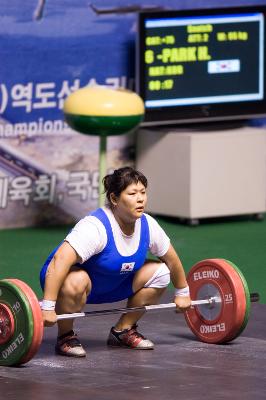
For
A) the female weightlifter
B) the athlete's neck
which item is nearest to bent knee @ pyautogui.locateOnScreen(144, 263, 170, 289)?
the female weightlifter

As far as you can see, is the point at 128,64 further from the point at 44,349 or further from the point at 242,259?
the point at 44,349

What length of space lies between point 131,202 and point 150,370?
785mm

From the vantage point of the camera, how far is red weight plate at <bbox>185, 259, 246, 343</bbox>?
21.1ft

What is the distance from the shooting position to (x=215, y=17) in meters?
10.1

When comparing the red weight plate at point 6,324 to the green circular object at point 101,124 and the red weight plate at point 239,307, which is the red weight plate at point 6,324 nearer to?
the red weight plate at point 239,307

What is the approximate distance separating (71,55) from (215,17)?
113 centimetres

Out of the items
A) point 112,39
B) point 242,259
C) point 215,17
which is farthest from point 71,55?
point 242,259

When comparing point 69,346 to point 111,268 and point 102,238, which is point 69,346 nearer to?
point 111,268

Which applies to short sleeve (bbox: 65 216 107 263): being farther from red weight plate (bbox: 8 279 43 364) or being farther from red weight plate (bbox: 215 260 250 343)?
red weight plate (bbox: 215 260 250 343)

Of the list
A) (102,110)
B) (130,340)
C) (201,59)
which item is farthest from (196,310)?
(201,59)

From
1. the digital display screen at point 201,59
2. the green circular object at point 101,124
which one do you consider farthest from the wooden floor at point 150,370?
the digital display screen at point 201,59

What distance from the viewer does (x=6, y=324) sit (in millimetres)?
6078

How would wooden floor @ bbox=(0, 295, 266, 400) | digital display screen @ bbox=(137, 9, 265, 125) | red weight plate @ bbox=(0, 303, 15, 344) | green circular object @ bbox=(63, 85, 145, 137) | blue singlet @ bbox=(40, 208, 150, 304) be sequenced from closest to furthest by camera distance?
wooden floor @ bbox=(0, 295, 266, 400) < red weight plate @ bbox=(0, 303, 15, 344) < blue singlet @ bbox=(40, 208, 150, 304) < green circular object @ bbox=(63, 85, 145, 137) < digital display screen @ bbox=(137, 9, 265, 125)

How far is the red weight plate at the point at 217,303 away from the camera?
6.44 meters
